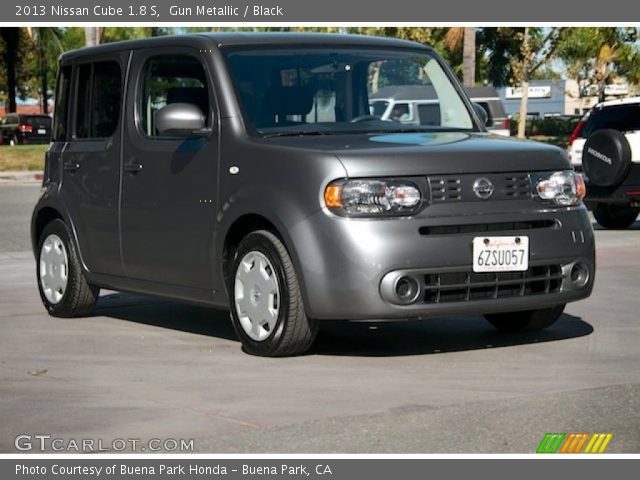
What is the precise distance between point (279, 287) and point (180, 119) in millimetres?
1249

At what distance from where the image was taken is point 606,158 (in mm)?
16141

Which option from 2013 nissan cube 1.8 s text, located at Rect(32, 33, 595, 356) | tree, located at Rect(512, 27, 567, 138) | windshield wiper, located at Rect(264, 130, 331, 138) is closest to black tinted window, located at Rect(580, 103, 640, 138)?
2013 nissan cube 1.8 s text, located at Rect(32, 33, 595, 356)

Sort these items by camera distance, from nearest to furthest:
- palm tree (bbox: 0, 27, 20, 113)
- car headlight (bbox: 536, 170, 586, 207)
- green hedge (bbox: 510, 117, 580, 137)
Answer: car headlight (bbox: 536, 170, 586, 207) < palm tree (bbox: 0, 27, 20, 113) < green hedge (bbox: 510, 117, 580, 137)

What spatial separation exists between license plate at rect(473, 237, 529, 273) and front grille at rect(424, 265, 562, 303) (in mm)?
56

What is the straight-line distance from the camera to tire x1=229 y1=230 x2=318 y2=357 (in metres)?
7.66

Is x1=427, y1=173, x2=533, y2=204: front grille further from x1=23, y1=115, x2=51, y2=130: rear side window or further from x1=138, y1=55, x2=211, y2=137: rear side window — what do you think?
x1=23, y1=115, x2=51, y2=130: rear side window

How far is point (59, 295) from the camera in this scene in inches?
385

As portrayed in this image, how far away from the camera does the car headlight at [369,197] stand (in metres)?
7.44

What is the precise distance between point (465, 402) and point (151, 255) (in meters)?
2.90

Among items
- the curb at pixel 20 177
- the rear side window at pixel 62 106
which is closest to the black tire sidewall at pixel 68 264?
the rear side window at pixel 62 106
